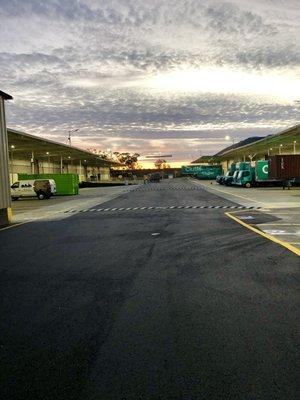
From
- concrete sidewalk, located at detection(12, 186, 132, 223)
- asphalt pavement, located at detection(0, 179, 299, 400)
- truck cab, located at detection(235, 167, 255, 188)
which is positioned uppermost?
truck cab, located at detection(235, 167, 255, 188)

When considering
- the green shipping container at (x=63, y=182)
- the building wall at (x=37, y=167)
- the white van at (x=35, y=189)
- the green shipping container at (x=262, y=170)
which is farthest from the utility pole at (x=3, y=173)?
the green shipping container at (x=262, y=170)

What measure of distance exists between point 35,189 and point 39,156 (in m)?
31.8

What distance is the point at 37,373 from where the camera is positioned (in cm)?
400

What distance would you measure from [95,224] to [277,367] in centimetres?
1341

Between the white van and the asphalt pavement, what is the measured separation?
28.8 meters

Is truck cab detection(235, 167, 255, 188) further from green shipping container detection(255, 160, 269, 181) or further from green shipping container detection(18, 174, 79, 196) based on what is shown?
green shipping container detection(18, 174, 79, 196)

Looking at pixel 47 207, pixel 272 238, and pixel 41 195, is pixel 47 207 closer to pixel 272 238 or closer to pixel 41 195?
pixel 41 195

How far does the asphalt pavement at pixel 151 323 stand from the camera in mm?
3742

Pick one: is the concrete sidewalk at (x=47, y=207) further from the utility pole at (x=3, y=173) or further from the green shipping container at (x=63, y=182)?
the green shipping container at (x=63, y=182)

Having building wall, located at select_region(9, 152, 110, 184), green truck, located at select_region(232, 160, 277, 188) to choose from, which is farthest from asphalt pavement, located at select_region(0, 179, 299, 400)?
building wall, located at select_region(9, 152, 110, 184)

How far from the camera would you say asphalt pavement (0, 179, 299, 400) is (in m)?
3.74

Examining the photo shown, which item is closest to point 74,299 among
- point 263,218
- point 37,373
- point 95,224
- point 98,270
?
point 98,270

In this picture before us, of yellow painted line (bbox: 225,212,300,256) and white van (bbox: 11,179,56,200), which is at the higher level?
white van (bbox: 11,179,56,200)

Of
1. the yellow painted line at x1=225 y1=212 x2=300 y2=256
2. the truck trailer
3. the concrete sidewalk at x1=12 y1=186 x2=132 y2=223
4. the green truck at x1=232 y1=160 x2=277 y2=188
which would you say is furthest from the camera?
the green truck at x1=232 y1=160 x2=277 y2=188
